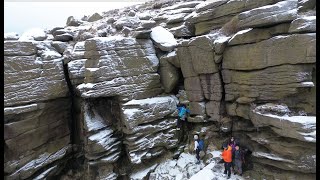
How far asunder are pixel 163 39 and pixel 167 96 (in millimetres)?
4061

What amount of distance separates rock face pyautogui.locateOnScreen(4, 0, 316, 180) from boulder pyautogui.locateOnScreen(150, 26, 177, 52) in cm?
10

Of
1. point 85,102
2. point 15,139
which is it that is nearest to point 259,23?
point 85,102

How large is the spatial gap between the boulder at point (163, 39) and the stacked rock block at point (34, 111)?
6.61m

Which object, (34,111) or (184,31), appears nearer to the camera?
(34,111)

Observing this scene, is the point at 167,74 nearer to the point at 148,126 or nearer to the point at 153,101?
the point at 153,101

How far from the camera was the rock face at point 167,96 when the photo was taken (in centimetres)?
1286

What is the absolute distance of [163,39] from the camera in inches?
733

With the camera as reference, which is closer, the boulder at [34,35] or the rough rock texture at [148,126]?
the rough rock texture at [148,126]

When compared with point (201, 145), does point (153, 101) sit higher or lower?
higher

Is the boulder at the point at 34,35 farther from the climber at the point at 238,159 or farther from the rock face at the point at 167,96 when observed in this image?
the climber at the point at 238,159

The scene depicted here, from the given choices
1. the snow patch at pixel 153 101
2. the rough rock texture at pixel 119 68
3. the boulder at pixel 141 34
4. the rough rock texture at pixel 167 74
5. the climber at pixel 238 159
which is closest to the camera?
the climber at pixel 238 159

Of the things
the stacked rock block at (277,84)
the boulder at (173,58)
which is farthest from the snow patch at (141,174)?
the boulder at (173,58)

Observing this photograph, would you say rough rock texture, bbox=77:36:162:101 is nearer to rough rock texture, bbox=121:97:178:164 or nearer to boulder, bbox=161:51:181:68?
boulder, bbox=161:51:181:68

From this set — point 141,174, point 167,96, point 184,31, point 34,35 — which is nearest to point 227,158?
point 141,174
